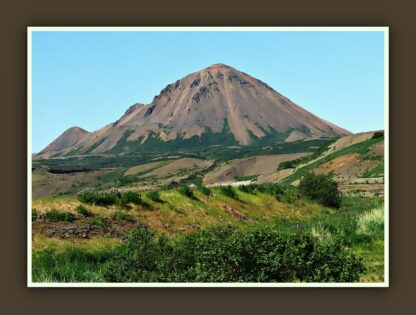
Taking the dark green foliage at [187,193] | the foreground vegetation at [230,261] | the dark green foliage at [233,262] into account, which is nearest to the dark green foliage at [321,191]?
the dark green foliage at [187,193]

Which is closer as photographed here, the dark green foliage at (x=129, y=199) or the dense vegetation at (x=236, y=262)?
the dense vegetation at (x=236, y=262)

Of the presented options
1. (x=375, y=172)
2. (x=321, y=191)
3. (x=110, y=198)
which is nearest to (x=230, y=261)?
(x=110, y=198)

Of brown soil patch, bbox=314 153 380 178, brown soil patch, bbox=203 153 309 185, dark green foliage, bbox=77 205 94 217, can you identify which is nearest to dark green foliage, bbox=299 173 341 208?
dark green foliage, bbox=77 205 94 217

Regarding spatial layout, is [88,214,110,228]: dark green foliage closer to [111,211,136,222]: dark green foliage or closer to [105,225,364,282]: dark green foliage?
[111,211,136,222]: dark green foliage

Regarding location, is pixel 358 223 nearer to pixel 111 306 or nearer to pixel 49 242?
pixel 49 242

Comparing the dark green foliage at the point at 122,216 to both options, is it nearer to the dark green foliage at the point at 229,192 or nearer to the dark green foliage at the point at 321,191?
the dark green foliage at the point at 229,192
